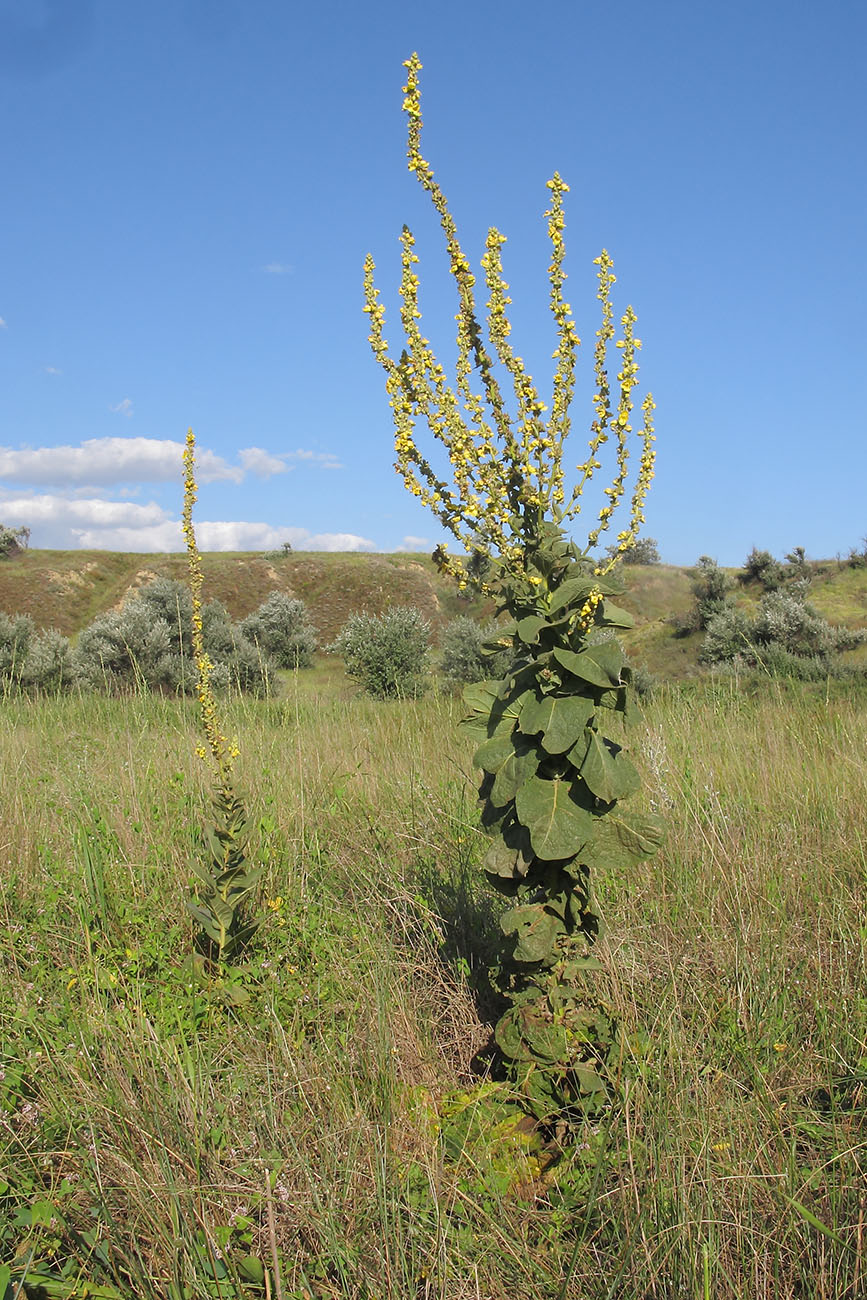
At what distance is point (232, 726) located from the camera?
20.7 ft

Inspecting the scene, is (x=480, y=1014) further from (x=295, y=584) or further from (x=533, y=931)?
(x=295, y=584)

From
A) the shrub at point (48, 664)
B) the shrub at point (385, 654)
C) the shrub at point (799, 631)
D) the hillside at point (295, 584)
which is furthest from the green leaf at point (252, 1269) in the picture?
the hillside at point (295, 584)

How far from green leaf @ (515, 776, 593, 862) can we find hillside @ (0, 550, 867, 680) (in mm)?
13589

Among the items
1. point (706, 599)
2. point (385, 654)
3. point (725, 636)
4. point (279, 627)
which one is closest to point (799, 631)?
point (725, 636)

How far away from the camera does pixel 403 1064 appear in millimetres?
2602

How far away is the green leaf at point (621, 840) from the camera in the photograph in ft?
7.63

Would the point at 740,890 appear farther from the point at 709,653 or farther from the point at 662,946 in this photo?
the point at 709,653

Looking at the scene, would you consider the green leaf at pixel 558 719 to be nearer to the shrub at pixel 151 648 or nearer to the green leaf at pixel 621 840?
the green leaf at pixel 621 840

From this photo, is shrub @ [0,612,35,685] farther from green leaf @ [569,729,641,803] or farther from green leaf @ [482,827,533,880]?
green leaf @ [569,729,641,803]

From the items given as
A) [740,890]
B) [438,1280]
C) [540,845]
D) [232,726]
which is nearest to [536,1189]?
[438,1280]

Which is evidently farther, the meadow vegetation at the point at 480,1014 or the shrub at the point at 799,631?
the shrub at the point at 799,631

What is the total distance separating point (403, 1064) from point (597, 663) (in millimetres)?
1442

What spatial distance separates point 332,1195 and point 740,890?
2.10 m

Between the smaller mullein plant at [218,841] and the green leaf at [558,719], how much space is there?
4.80 feet
